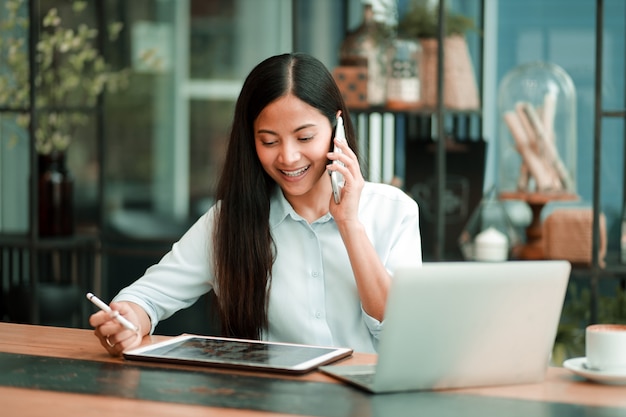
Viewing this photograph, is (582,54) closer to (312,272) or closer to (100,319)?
(312,272)

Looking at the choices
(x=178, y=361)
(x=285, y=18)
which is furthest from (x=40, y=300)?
(x=178, y=361)

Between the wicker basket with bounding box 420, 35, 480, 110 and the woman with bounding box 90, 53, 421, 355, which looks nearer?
the woman with bounding box 90, 53, 421, 355

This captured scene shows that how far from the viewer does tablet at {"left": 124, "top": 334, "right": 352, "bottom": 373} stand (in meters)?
1.66

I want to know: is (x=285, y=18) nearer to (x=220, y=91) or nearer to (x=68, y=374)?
(x=220, y=91)

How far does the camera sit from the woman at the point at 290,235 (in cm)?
208

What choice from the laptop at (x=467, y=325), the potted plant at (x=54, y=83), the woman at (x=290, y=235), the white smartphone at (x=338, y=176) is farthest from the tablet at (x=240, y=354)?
the potted plant at (x=54, y=83)

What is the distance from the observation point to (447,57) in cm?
368

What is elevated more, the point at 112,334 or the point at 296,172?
the point at 296,172

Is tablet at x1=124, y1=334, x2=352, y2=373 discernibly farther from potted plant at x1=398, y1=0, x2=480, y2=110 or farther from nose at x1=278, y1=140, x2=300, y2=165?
potted plant at x1=398, y1=0, x2=480, y2=110

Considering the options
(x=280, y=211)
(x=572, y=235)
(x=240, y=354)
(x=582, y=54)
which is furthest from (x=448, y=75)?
(x=240, y=354)

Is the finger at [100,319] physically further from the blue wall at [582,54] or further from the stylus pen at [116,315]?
the blue wall at [582,54]

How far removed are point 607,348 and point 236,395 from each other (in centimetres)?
59

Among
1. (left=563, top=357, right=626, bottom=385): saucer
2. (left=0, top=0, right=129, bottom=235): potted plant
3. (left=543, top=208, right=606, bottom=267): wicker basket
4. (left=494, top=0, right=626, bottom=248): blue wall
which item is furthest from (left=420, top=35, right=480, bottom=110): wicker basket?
(left=563, top=357, right=626, bottom=385): saucer

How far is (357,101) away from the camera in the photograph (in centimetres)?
366
